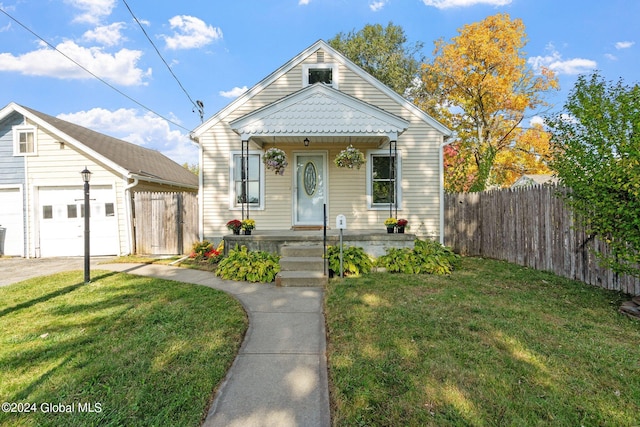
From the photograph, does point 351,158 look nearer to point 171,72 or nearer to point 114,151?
point 114,151

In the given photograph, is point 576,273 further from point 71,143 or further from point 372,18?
point 372,18

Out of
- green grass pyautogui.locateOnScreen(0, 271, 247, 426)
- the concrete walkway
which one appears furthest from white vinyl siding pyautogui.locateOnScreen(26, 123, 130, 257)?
the concrete walkway

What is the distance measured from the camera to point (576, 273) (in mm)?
5984

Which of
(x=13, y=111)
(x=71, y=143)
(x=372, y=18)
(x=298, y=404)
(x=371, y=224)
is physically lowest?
(x=298, y=404)

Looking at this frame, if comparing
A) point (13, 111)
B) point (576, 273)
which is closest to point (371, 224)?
point (576, 273)

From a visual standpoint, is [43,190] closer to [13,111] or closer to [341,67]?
[13,111]

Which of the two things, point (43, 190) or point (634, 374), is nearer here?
point (634, 374)

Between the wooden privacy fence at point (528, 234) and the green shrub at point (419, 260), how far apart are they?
1.92 m

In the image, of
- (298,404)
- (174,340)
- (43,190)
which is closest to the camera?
(298,404)

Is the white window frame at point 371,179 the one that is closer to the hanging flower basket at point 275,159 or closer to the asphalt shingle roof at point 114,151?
the hanging flower basket at point 275,159

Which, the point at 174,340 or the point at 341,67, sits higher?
the point at 341,67

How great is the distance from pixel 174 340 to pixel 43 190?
1018cm

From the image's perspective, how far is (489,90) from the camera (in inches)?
631

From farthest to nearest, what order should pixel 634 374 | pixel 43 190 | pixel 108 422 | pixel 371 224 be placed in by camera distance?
1. pixel 43 190
2. pixel 371 224
3. pixel 634 374
4. pixel 108 422
